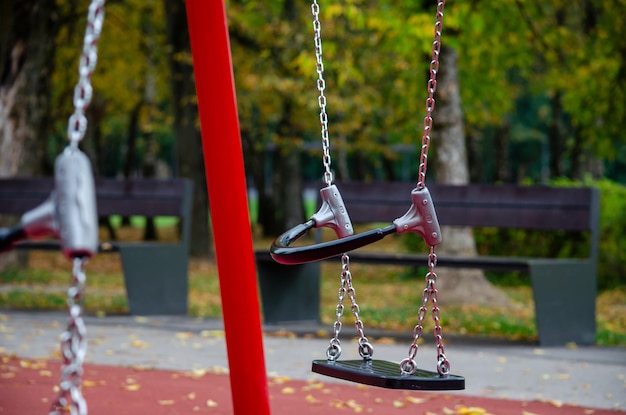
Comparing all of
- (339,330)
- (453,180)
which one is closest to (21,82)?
(453,180)

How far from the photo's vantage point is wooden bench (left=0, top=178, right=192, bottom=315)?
336 inches

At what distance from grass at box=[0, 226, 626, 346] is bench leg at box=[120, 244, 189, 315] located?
360 mm

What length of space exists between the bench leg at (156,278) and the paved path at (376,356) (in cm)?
44

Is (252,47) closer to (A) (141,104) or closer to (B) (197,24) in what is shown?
(A) (141,104)

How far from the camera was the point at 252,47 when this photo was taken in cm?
1712

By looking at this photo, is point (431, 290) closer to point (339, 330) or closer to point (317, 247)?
point (339, 330)

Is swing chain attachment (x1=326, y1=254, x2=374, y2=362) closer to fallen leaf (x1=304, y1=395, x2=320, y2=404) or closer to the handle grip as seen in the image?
the handle grip

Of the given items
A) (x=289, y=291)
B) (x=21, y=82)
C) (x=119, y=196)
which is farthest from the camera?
(x=21, y=82)

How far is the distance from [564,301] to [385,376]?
164 inches

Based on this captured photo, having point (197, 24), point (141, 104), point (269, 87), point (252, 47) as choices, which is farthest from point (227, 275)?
point (141, 104)

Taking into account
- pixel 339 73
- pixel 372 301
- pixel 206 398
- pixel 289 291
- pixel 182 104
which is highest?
pixel 182 104

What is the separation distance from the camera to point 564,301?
734 cm

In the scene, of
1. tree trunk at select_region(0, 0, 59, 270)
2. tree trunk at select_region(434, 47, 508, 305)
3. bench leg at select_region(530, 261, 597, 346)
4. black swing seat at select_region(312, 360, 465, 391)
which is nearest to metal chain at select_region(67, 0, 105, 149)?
black swing seat at select_region(312, 360, 465, 391)

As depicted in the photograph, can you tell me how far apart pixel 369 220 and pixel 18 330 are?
2.99m
